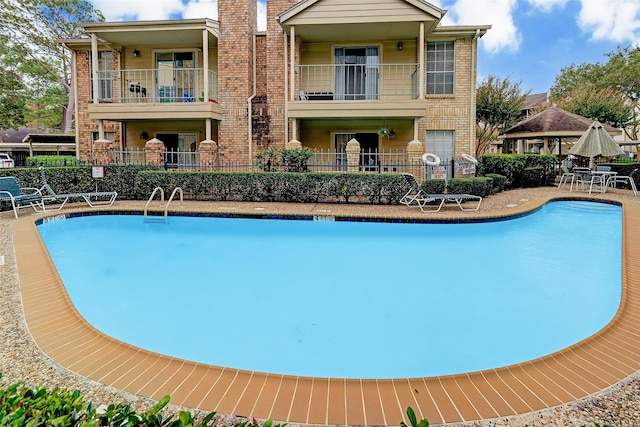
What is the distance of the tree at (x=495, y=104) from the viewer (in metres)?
19.6

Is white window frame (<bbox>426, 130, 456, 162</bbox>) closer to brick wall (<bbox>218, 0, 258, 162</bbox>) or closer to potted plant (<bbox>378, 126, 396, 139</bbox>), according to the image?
potted plant (<bbox>378, 126, 396, 139</bbox>)

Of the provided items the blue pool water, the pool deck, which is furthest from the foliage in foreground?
the blue pool water

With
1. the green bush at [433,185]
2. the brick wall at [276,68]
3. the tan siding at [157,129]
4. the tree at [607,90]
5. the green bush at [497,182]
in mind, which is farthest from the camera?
the tree at [607,90]

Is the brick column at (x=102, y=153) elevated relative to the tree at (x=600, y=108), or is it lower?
lower

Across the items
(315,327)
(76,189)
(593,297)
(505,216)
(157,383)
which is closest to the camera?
(157,383)

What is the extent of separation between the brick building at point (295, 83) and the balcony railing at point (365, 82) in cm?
4

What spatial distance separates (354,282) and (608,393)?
3842 mm

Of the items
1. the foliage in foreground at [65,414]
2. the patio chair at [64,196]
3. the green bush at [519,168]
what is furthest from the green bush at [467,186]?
the foliage in foreground at [65,414]

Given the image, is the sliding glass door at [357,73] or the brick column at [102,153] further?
the sliding glass door at [357,73]

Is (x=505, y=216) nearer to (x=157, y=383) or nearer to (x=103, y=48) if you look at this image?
(x=157, y=383)

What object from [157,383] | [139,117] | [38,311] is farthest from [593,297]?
[139,117]

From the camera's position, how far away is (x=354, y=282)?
20.8ft

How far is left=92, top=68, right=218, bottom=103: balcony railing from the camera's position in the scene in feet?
59.6

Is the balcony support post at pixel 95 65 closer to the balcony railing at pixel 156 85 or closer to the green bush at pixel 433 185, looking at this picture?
the balcony railing at pixel 156 85
